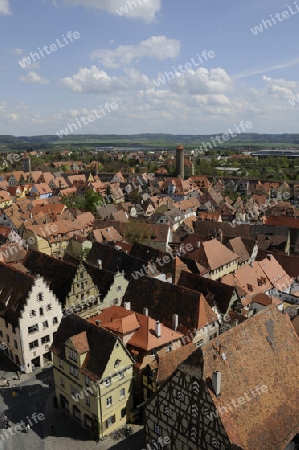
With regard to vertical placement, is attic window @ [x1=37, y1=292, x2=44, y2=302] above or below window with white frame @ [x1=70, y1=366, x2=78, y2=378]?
above

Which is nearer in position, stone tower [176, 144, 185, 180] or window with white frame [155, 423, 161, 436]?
window with white frame [155, 423, 161, 436]

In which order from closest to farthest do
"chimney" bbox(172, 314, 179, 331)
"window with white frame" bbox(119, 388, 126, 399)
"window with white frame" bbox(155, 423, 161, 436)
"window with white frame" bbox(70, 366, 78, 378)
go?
"window with white frame" bbox(155, 423, 161, 436)
"window with white frame" bbox(70, 366, 78, 378)
"window with white frame" bbox(119, 388, 126, 399)
"chimney" bbox(172, 314, 179, 331)

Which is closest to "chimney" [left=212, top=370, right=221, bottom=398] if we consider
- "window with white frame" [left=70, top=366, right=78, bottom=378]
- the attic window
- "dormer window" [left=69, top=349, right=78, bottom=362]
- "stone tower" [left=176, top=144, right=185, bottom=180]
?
"dormer window" [left=69, top=349, right=78, bottom=362]

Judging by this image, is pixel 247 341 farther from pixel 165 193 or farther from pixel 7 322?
pixel 165 193

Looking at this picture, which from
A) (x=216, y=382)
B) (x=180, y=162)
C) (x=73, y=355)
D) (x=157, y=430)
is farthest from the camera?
Result: (x=180, y=162)

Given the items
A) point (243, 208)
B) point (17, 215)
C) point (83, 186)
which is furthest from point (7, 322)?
point (83, 186)

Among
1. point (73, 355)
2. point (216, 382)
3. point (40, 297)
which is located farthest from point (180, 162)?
point (216, 382)

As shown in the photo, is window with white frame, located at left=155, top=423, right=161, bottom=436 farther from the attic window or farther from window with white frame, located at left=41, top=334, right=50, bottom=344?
the attic window

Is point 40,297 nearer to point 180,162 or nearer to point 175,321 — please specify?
point 175,321

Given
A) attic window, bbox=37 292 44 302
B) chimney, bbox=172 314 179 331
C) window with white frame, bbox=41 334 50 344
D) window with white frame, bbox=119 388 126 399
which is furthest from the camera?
window with white frame, bbox=41 334 50 344
